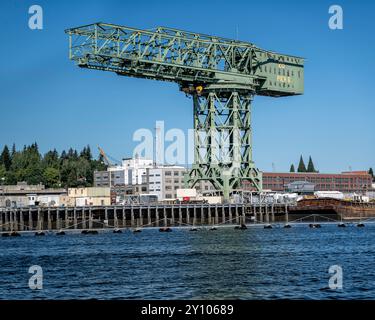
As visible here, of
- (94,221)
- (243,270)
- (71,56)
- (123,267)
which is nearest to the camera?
(243,270)

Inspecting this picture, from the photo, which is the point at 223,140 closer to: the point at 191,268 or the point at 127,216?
the point at 127,216

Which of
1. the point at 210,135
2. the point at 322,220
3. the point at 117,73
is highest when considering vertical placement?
the point at 117,73

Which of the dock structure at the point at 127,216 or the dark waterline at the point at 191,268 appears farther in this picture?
the dock structure at the point at 127,216

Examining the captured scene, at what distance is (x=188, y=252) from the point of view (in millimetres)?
55438

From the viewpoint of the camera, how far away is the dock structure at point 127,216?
98312 millimetres

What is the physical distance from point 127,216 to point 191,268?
2523 inches

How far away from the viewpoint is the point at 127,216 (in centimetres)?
10612

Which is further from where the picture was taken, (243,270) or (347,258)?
(347,258)

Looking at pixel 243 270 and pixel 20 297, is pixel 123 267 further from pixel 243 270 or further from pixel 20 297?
pixel 20 297

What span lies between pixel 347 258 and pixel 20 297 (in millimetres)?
25064

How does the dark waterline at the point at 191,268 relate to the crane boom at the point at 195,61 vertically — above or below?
below

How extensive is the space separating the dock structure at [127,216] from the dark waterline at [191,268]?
94.3ft

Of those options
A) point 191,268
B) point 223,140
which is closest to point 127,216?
point 223,140
